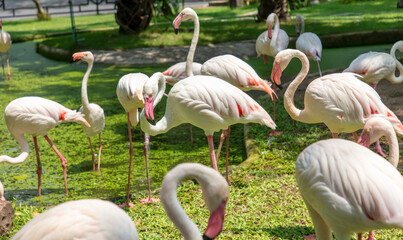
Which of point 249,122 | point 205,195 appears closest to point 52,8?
point 249,122

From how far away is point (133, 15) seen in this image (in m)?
13.7

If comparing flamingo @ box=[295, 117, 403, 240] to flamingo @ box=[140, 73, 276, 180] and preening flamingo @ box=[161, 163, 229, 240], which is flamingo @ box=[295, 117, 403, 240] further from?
flamingo @ box=[140, 73, 276, 180]

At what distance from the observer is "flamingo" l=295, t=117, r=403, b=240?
2766 millimetres

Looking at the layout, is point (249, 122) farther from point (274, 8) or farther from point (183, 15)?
point (274, 8)

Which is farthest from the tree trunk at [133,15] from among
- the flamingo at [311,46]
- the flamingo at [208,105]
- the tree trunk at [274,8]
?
the flamingo at [208,105]

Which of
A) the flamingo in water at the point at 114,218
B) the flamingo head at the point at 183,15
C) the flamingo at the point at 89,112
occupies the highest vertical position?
the flamingo head at the point at 183,15

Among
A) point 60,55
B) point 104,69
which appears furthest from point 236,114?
point 60,55

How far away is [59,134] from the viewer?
7.16 m

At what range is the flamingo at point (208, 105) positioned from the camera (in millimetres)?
4590

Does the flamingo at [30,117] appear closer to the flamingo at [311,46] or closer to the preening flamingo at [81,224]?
the preening flamingo at [81,224]

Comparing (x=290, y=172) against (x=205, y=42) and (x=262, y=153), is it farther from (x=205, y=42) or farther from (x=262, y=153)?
(x=205, y=42)

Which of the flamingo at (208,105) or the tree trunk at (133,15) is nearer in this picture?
the flamingo at (208,105)

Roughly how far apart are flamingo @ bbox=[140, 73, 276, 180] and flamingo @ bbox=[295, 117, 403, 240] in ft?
5.09

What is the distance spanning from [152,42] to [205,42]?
4.77ft
